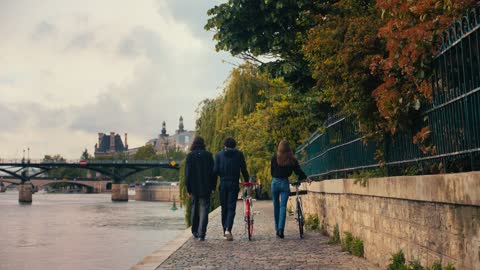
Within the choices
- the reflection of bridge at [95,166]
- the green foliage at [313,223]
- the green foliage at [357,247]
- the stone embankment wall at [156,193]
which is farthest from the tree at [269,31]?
the stone embankment wall at [156,193]

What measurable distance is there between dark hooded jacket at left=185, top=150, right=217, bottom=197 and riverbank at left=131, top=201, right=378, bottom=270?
0.93m

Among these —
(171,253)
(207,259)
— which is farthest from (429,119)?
(171,253)

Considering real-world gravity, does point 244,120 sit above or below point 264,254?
above

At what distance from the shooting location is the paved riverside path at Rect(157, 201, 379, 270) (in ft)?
27.8

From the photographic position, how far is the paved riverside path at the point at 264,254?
27.8 feet

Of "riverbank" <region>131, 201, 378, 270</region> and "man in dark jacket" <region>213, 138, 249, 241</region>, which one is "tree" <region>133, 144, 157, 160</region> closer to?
"riverbank" <region>131, 201, 378, 270</region>

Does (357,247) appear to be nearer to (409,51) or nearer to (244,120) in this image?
(409,51)

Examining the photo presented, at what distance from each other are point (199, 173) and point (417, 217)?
254 inches

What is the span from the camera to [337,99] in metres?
8.62

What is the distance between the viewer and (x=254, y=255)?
9.77 m

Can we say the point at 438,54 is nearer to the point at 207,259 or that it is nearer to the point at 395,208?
the point at 395,208

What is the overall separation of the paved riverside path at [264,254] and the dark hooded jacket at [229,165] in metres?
1.17

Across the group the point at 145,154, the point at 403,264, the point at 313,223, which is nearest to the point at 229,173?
the point at 313,223

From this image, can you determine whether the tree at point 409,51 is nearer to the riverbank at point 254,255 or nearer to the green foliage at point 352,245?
the riverbank at point 254,255
